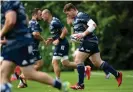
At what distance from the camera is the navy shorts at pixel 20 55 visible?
27.1ft

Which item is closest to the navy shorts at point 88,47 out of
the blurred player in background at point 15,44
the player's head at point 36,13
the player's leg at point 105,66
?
Answer: the player's leg at point 105,66

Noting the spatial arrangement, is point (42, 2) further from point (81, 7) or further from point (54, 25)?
point (54, 25)

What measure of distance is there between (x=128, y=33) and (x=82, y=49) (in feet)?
82.8

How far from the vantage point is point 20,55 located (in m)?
8.27

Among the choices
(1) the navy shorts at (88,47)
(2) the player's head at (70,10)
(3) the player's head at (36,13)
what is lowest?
(1) the navy shorts at (88,47)

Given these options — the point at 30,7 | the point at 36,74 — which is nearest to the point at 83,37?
the point at 36,74

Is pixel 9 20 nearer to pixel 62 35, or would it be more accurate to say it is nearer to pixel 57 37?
pixel 62 35

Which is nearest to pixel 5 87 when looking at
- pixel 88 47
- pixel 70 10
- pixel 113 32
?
pixel 88 47

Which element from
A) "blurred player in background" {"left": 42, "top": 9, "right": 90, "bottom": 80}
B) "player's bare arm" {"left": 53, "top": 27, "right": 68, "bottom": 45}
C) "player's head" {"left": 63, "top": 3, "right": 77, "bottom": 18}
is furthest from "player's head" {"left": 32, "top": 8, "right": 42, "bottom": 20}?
"player's head" {"left": 63, "top": 3, "right": 77, "bottom": 18}

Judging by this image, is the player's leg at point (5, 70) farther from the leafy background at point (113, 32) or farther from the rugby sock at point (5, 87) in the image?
the leafy background at point (113, 32)

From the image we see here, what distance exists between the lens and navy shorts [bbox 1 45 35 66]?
8.26 meters

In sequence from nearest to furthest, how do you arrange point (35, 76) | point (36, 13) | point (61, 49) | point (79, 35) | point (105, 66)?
point (35, 76) < point (79, 35) < point (105, 66) < point (61, 49) < point (36, 13)

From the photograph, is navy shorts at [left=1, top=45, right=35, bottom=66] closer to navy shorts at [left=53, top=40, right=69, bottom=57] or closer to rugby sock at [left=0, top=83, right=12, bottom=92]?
rugby sock at [left=0, top=83, right=12, bottom=92]

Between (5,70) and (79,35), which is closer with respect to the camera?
(5,70)
